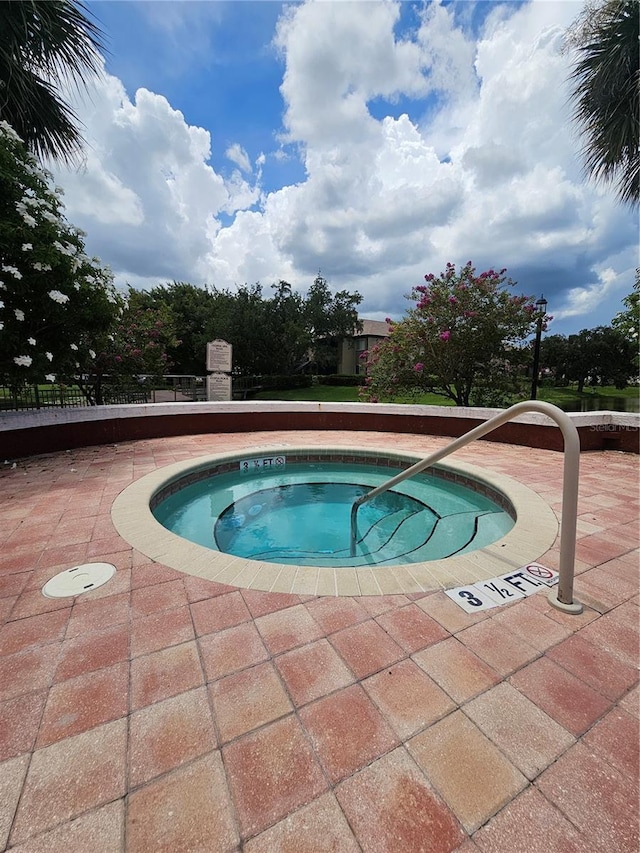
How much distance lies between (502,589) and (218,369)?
936cm

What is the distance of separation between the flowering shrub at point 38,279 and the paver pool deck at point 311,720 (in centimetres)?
418

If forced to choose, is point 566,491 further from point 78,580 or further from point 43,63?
point 43,63

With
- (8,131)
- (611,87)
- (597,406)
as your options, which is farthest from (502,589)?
(597,406)

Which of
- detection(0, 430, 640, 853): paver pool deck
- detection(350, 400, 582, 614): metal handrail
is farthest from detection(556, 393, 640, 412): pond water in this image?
detection(0, 430, 640, 853): paver pool deck

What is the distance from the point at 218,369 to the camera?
10383 millimetres

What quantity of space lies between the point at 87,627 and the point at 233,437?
632 cm

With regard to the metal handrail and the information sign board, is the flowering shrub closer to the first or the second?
the information sign board

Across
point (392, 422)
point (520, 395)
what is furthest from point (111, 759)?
point (520, 395)

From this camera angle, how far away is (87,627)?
7.22 ft

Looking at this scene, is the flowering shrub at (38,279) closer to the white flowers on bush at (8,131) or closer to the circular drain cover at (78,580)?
the white flowers on bush at (8,131)

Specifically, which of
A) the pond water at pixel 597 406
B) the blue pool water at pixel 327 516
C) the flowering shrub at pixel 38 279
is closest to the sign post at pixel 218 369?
the flowering shrub at pixel 38 279

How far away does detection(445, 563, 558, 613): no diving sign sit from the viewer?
247cm

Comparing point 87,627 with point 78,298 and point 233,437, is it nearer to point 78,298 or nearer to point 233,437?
point 78,298

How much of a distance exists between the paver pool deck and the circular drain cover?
9 cm
